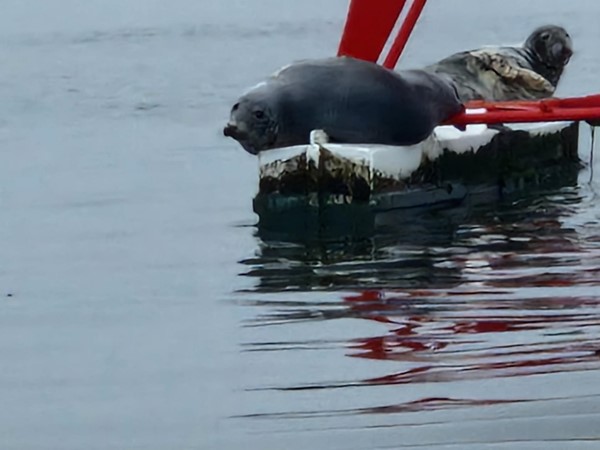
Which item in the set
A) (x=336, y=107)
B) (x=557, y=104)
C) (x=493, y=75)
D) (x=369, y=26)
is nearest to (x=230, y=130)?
(x=336, y=107)

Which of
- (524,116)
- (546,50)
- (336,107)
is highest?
(546,50)

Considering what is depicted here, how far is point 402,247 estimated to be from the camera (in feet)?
34.7

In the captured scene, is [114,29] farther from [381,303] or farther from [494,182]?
[381,303]

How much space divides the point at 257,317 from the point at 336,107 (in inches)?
120

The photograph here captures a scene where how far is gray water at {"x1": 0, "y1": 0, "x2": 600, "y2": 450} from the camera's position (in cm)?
659

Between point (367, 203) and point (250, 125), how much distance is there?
37.1 inches

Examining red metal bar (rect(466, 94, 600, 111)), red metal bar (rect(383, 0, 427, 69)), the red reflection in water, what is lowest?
the red reflection in water

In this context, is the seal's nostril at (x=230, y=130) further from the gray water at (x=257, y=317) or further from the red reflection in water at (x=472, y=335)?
the red reflection in water at (x=472, y=335)

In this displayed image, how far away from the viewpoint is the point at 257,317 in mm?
8555

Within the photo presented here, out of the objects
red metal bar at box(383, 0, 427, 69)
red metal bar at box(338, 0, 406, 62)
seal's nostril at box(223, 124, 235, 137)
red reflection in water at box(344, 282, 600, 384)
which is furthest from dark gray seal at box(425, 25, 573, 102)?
red reflection in water at box(344, 282, 600, 384)

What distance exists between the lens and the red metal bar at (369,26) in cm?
1252

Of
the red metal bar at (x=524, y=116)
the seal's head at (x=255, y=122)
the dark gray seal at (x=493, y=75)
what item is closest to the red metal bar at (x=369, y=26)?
the dark gray seal at (x=493, y=75)

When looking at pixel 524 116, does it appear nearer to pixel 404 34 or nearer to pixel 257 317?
pixel 404 34

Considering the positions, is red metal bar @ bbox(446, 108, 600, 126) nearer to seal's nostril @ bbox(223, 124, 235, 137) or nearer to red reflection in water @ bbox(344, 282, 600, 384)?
seal's nostril @ bbox(223, 124, 235, 137)
